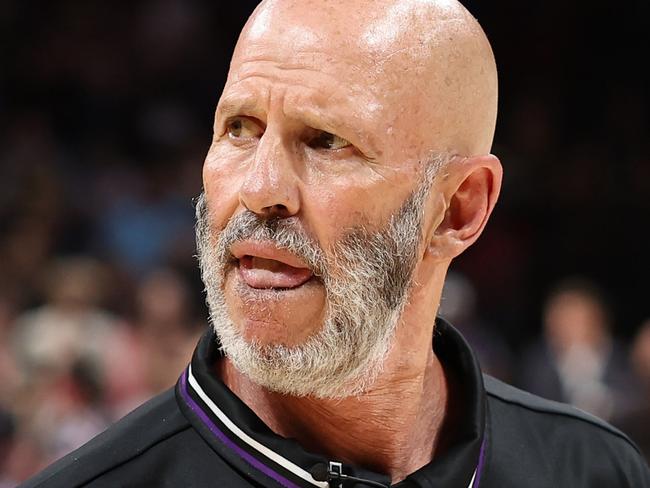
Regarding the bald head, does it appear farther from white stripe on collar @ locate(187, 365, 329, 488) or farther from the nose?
white stripe on collar @ locate(187, 365, 329, 488)

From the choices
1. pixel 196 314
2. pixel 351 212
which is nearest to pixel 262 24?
pixel 351 212

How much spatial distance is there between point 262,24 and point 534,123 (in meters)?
6.05

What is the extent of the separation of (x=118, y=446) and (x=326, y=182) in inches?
23.3

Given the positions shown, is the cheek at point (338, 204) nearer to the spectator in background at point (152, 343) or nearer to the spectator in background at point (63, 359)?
the spectator in background at point (63, 359)

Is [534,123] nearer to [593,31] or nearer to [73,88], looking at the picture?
[593,31]

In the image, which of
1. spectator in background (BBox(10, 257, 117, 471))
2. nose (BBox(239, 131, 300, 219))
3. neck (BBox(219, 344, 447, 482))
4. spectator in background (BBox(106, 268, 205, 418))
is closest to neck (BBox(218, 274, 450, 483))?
neck (BBox(219, 344, 447, 482))

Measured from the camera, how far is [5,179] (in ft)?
23.3

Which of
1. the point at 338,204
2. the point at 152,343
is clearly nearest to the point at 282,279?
the point at 338,204

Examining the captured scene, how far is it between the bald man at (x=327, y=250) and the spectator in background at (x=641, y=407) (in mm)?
2110

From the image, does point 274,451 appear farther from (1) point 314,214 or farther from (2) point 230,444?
(1) point 314,214

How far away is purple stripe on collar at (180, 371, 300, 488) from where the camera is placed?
6.64ft

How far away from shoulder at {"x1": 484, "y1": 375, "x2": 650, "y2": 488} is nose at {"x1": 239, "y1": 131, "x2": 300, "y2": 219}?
2.33ft

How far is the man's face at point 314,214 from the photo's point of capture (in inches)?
78.1

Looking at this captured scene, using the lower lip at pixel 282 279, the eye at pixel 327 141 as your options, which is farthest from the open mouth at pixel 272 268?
the eye at pixel 327 141
